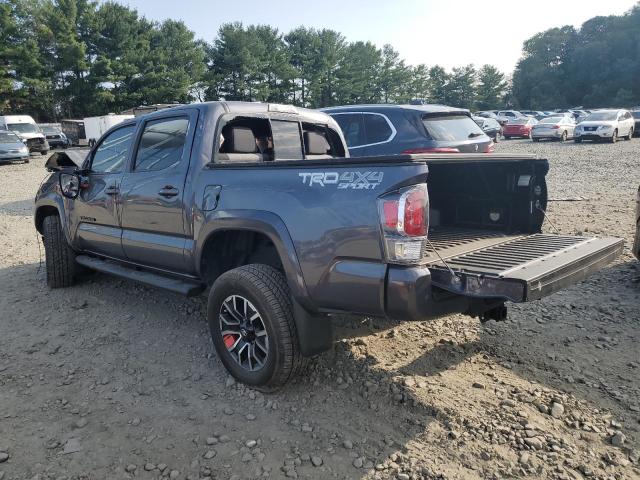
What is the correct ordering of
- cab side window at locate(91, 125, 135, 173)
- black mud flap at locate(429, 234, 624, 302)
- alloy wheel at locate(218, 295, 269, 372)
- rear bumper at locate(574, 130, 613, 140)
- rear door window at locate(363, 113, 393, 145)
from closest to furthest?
black mud flap at locate(429, 234, 624, 302) → alloy wheel at locate(218, 295, 269, 372) → cab side window at locate(91, 125, 135, 173) → rear door window at locate(363, 113, 393, 145) → rear bumper at locate(574, 130, 613, 140)

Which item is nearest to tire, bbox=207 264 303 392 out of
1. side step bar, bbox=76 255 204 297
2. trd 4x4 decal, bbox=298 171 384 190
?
side step bar, bbox=76 255 204 297

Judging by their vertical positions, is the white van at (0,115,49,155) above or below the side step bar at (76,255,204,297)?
above

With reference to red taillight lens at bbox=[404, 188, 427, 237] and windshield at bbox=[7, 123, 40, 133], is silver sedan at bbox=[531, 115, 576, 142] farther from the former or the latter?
windshield at bbox=[7, 123, 40, 133]

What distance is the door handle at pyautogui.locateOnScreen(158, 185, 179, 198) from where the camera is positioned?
3.74m

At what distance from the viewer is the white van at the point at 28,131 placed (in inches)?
1056

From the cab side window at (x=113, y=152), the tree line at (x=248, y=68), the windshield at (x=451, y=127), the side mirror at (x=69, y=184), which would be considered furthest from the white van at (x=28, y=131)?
the windshield at (x=451, y=127)

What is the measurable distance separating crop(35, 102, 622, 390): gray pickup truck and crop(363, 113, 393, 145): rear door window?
2.17 metres

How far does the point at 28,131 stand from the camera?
28594 millimetres

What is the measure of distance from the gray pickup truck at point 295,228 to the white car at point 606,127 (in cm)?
2219

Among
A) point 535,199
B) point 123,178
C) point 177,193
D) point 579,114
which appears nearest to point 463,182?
point 535,199

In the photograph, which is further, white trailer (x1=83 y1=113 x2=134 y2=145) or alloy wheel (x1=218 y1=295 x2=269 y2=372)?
white trailer (x1=83 y1=113 x2=134 y2=145)

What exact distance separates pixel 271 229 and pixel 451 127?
5021 millimetres

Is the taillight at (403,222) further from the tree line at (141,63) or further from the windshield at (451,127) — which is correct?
the tree line at (141,63)

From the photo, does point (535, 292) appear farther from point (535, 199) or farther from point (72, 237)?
point (72, 237)
